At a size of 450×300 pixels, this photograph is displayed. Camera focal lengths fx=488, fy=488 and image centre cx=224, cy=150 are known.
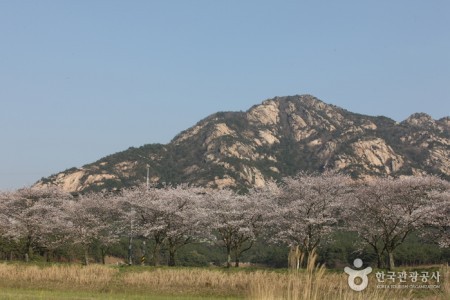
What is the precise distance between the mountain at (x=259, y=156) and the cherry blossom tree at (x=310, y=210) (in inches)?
3347

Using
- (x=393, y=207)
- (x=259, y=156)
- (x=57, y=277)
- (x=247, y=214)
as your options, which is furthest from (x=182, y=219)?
(x=259, y=156)

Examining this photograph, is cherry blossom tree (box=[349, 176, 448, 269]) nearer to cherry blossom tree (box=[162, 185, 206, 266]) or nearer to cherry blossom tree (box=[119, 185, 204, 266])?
cherry blossom tree (box=[162, 185, 206, 266])

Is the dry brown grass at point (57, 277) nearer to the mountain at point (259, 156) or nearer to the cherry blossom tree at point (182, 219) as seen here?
the cherry blossom tree at point (182, 219)

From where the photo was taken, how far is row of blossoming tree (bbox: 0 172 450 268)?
150 ft

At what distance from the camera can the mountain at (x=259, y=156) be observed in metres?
148

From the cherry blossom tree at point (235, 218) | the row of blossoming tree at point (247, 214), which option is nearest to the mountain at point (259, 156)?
the row of blossoming tree at point (247, 214)

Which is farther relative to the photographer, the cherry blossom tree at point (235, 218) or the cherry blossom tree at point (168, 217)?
the cherry blossom tree at point (235, 218)

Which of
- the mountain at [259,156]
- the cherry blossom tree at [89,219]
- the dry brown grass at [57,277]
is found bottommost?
the dry brown grass at [57,277]

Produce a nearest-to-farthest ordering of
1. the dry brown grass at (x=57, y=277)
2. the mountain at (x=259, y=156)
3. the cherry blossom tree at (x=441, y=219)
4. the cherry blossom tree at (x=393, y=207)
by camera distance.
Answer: the dry brown grass at (x=57, y=277) < the cherry blossom tree at (x=393, y=207) < the cherry blossom tree at (x=441, y=219) < the mountain at (x=259, y=156)

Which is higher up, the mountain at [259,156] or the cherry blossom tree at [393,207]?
the mountain at [259,156]

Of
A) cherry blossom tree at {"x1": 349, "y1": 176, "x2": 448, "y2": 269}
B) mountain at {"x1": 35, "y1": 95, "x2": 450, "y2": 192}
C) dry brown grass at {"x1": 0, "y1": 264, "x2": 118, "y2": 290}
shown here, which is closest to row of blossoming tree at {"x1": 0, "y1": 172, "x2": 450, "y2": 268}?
cherry blossom tree at {"x1": 349, "y1": 176, "x2": 448, "y2": 269}

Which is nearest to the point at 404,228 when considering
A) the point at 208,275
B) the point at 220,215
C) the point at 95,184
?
the point at 220,215

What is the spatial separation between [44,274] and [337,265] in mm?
44859

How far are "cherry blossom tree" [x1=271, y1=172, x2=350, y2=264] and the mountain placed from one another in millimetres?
85015
